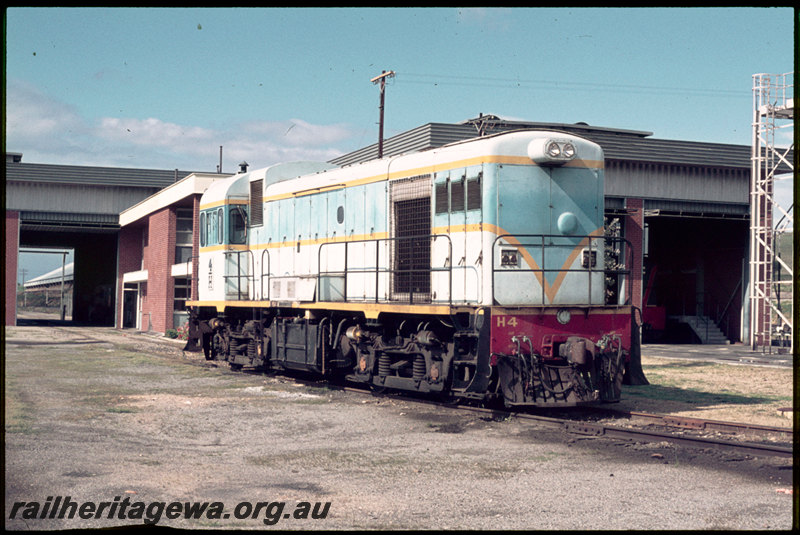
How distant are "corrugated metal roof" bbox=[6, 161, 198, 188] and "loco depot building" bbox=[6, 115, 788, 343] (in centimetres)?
5

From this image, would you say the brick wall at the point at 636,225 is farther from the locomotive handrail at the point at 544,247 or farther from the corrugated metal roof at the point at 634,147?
the locomotive handrail at the point at 544,247

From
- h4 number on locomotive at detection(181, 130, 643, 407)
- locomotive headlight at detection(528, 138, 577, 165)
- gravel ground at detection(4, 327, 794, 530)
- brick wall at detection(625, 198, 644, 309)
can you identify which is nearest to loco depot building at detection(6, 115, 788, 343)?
brick wall at detection(625, 198, 644, 309)

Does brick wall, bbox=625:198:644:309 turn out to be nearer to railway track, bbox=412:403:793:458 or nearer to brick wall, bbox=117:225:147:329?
railway track, bbox=412:403:793:458

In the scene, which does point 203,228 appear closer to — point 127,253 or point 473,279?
point 473,279

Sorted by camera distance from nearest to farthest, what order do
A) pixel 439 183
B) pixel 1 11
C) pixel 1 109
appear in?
pixel 1 11 < pixel 1 109 < pixel 439 183

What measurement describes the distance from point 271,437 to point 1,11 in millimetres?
6093

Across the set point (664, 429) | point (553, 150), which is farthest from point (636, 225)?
point (664, 429)

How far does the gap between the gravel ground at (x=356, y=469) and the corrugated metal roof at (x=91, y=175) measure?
28247 mm

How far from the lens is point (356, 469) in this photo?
7855 millimetres

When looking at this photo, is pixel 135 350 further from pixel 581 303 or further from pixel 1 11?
pixel 1 11

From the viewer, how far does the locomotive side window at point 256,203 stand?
17312 millimetres

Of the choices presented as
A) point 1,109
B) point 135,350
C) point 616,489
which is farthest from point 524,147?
point 135,350

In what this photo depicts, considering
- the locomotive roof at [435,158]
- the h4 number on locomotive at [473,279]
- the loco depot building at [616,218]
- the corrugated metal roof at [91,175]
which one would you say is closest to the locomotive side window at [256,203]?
the locomotive roof at [435,158]

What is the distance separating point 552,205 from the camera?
11.6 metres
